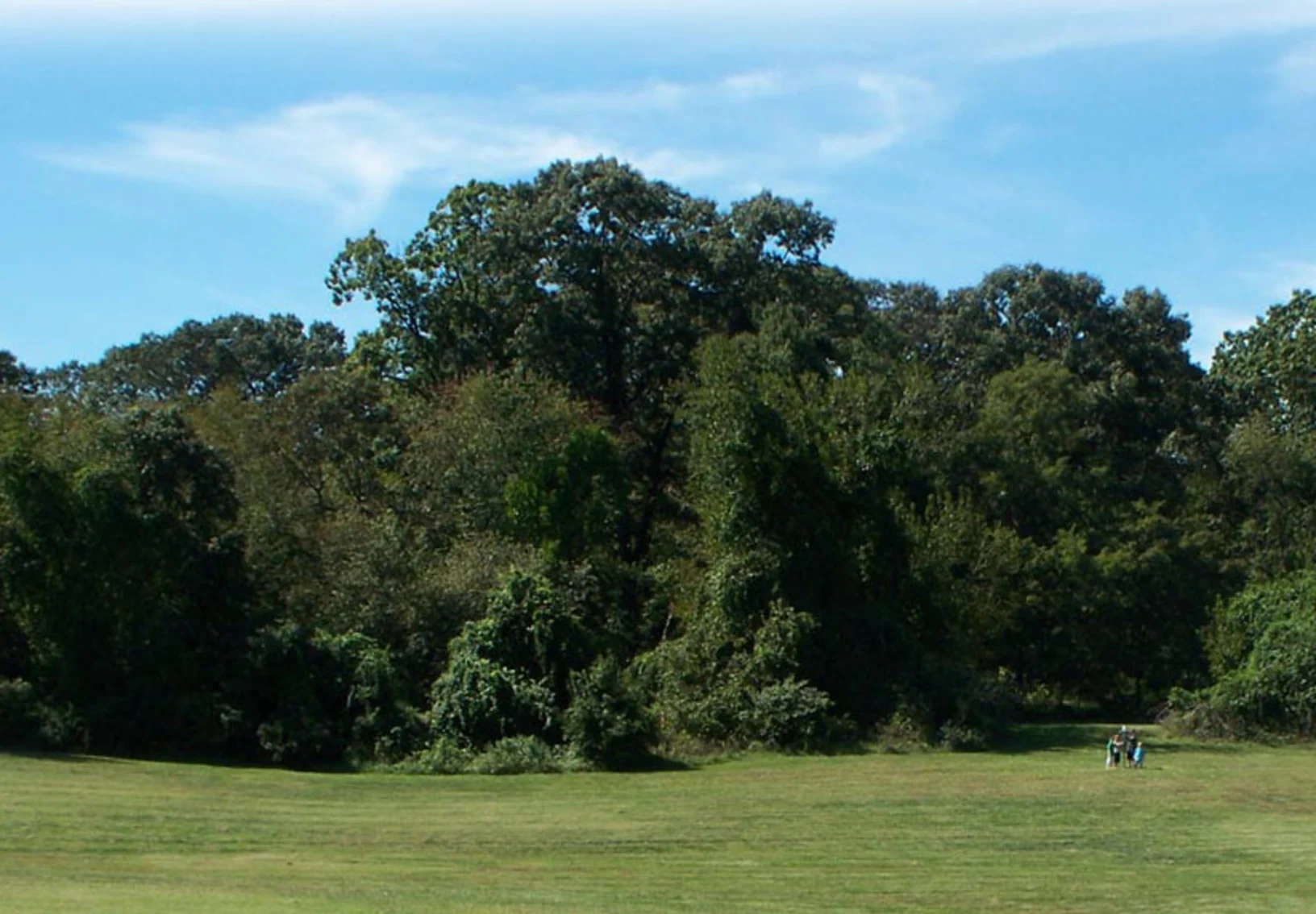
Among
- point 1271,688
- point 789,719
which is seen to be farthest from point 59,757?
point 1271,688

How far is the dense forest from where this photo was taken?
39.9m

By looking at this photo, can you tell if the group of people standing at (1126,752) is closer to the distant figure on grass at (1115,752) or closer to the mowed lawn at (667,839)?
the distant figure on grass at (1115,752)

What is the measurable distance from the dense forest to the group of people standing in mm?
5342

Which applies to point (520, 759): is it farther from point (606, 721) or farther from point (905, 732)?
point (905, 732)

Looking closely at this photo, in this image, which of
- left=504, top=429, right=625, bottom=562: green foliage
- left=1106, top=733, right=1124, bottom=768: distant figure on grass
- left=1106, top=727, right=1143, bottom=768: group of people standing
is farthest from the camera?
left=504, top=429, right=625, bottom=562: green foliage

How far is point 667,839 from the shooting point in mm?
25375

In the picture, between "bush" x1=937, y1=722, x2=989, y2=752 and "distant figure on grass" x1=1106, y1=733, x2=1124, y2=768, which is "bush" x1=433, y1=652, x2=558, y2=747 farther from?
"distant figure on grass" x1=1106, y1=733, x2=1124, y2=768

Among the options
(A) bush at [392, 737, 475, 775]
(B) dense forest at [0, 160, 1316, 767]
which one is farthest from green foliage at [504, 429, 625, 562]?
(A) bush at [392, 737, 475, 775]

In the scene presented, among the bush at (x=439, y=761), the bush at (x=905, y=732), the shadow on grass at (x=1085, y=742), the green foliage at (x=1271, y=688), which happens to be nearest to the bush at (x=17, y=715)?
the bush at (x=439, y=761)

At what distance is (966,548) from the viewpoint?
5353cm

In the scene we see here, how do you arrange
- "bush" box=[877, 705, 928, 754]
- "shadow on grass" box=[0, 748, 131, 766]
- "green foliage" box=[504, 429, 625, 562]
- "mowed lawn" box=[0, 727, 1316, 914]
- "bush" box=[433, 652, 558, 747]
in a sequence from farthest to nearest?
"green foliage" box=[504, 429, 625, 562], "bush" box=[877, 705, 928, 754], "bush" box=[433, 652, 558, 747], "shadow on grass" box=[0, 748, 131, 766], "mowed lawn" box=[0, 727, 1316, 914]

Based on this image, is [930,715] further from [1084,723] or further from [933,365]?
[933,365]

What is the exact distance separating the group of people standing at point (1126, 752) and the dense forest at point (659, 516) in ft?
17.5

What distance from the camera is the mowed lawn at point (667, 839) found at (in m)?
19.5
